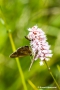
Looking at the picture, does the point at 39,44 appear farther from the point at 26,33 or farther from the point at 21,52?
the point at 26,33

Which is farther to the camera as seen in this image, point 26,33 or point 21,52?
point 26,33

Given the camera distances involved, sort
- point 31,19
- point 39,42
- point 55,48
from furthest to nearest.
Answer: point 31,19 < point 55,48 < point 39,42

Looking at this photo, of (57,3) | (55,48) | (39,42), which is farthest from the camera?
(57,3)

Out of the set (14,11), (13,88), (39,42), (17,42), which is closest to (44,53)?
(39,42)

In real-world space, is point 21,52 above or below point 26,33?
below

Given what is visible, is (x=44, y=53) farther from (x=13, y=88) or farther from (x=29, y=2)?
(x=29, y=2)

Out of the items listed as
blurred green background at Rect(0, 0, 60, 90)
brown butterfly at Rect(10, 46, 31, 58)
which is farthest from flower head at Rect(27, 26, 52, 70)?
blurred green background at Rect(0, 0, 60, 90)

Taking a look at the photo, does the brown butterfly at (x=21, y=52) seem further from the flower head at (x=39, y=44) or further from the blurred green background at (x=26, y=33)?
the blurred green background at (x=26, y=33)

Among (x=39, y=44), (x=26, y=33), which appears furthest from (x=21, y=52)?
(x=26, y=33)

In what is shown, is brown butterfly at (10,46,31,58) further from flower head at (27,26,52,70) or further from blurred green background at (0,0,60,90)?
blurred green background at (0,0,60,90)
